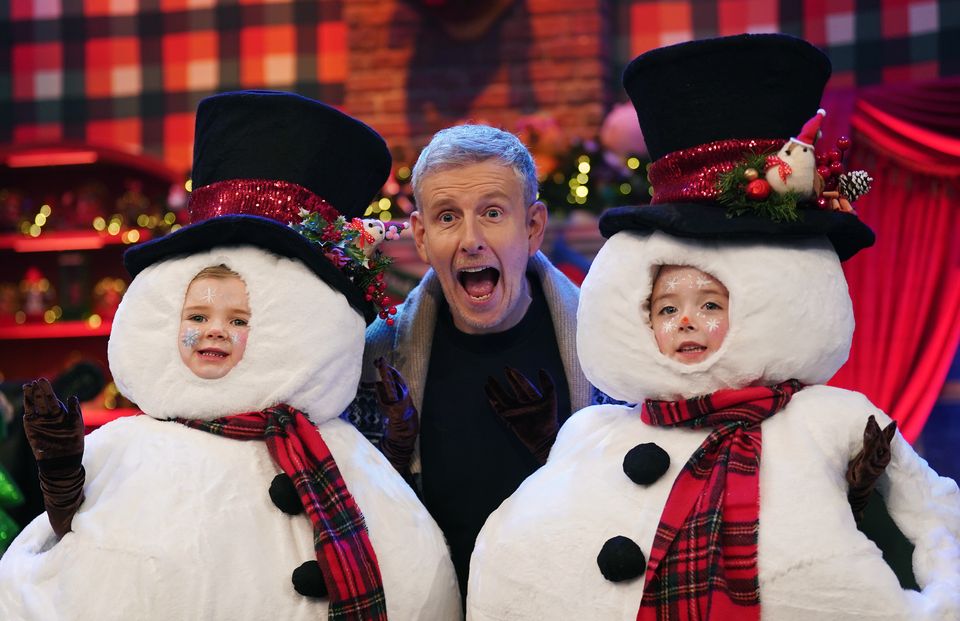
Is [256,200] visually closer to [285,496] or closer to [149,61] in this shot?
[285,496]

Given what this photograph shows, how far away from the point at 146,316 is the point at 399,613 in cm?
83

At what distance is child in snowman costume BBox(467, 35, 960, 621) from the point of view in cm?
202

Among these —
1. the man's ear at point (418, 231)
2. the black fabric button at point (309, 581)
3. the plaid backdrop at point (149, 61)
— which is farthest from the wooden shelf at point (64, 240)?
the black fabric button at point (309, 581)

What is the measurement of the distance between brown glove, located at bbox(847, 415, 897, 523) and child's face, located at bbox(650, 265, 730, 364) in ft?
1.08

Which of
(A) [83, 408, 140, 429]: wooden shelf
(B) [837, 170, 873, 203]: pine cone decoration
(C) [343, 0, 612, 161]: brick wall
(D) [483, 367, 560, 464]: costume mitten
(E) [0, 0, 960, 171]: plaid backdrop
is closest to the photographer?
(B) [837, 170, 873, 203]: pine cone decoration

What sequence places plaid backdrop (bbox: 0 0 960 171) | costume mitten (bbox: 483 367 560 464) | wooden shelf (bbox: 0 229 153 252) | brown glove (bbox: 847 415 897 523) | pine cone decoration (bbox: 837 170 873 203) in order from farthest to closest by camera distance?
plaid backdrop (bbox: 0 0 960 171) < wooden shelf (bbox: 0 229 153 252) < costume mitten (bbox: 483 367 560 464) < pine cone decoration (bbox: 837 170 873 203) < brown glove (bbox: 847 415 897 523)

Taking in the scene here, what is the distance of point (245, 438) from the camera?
2.34 meters

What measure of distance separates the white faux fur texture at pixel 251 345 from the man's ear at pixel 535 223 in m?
0.70

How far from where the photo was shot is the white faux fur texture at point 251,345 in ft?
7.75

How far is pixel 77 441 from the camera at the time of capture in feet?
7.20

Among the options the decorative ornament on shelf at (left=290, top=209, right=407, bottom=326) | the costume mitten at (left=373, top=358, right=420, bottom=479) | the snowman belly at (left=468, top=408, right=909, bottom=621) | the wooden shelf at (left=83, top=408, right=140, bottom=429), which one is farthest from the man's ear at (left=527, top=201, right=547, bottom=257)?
the wooden shelf at (left=83, top=408, right=140, bottom=429)

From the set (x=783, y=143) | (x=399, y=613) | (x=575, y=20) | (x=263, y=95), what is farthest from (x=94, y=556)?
(x=575, y=20)

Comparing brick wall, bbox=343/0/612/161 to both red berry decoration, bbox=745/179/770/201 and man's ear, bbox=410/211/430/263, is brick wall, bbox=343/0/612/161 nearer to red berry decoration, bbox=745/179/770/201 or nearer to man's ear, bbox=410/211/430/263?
man's ear, bbox=410/211/430/263

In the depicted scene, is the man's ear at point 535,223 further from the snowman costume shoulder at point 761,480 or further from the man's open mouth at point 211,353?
the man's open mouth at point 211,353
